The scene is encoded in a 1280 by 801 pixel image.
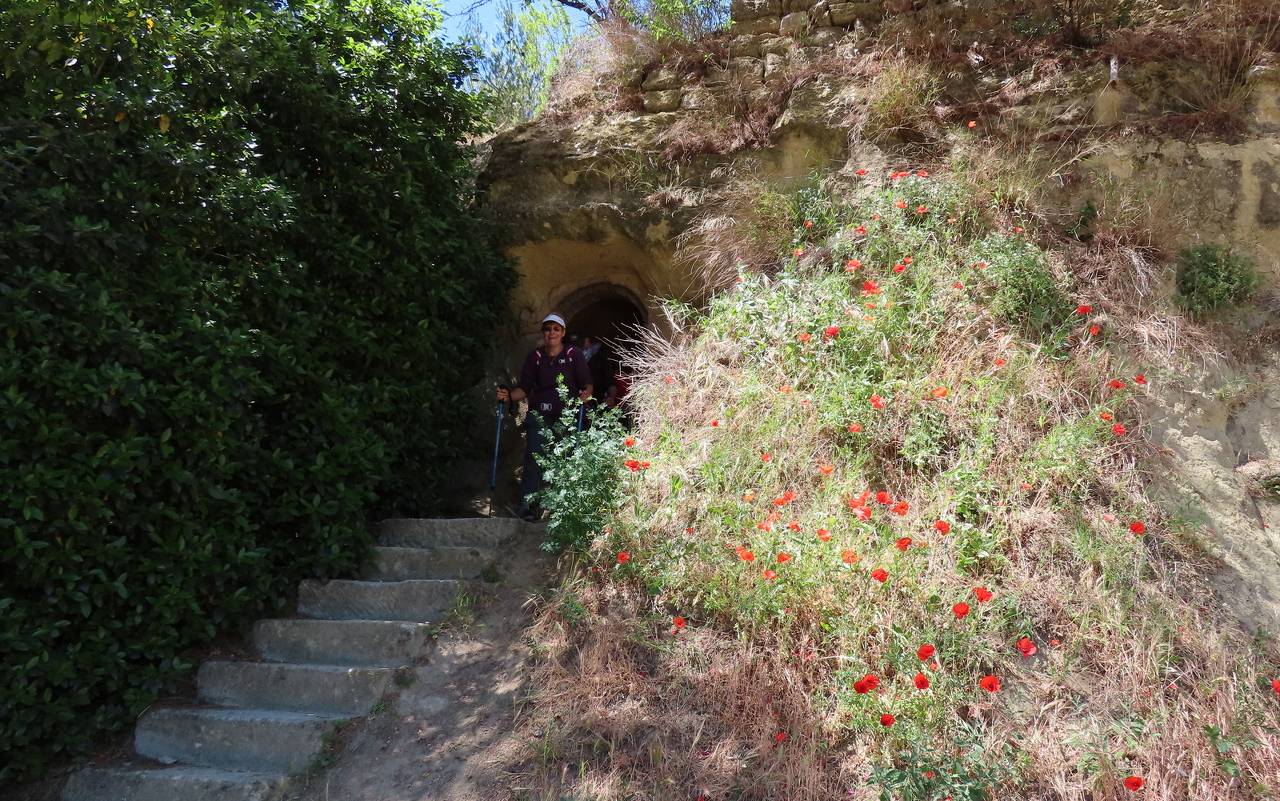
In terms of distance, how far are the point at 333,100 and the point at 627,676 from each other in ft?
13.2

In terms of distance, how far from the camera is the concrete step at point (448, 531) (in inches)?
218

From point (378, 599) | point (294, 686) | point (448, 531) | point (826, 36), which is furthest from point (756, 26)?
point (294, 686)

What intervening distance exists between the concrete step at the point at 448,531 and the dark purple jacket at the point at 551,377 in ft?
3.40

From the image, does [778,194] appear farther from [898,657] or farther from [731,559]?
[898,657]

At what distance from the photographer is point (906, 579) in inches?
150

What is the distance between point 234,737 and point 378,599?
1072 millimetres

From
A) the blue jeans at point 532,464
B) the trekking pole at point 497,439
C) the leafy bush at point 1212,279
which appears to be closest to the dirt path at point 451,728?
the blue jeans at point 532,464

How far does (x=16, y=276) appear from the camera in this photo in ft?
12.2

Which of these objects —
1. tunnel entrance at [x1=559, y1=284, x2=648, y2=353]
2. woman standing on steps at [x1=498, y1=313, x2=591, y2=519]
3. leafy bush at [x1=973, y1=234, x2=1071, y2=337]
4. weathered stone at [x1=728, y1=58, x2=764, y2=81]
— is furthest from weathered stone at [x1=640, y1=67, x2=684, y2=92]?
leafy bush at [x1=973, y1=234, x2=1071, y2=337]

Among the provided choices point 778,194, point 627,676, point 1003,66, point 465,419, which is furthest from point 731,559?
point 1003,66

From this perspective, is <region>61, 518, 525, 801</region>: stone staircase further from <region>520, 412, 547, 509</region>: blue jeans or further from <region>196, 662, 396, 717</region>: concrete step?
<region>520, 412, 547, 509</region>: blue jeans

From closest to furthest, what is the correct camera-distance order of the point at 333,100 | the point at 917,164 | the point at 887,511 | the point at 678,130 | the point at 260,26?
the point at 887,511
the point at 260,26
the point at 333,100
the point at 917,164
the point at 678,130

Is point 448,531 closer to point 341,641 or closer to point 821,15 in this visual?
point 341,641

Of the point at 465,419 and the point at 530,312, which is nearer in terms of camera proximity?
the point at 465,419
